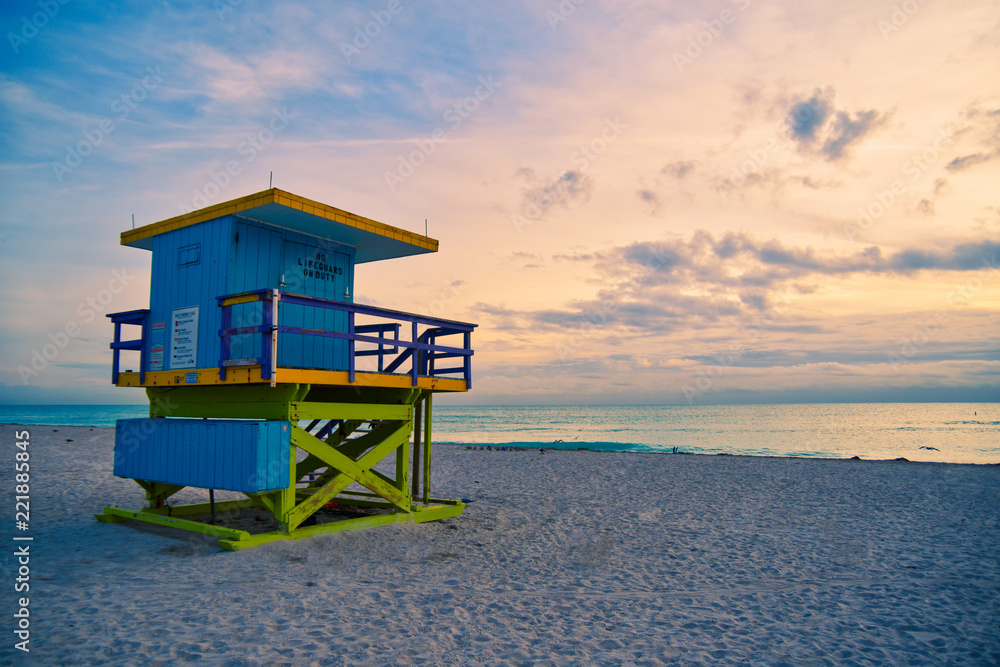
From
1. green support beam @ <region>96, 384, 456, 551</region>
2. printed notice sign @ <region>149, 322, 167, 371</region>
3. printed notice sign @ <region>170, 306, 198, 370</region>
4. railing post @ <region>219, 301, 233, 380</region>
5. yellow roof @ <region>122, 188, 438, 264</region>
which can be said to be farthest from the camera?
printed notice sign @ <region>149, 322, 167, 371</region>

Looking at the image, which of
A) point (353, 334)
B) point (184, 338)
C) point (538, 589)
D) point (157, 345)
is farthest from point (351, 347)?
point (538, 589)

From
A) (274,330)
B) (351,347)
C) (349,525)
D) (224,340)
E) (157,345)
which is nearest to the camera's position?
(274,330)

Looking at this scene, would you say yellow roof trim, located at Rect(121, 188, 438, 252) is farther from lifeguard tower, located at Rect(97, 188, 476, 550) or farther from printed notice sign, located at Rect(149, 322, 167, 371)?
printed notice sign, located at Rect(149, 322, 167, 371)

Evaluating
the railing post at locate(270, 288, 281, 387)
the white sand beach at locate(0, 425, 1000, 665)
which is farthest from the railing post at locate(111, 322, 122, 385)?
the railing post at locate(270, 288, 281, 387)

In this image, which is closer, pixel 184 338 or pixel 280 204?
pixel 280 204

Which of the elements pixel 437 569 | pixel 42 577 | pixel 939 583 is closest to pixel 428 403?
pixel 437 569

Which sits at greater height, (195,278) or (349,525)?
(195,278)

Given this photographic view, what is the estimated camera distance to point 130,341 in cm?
985

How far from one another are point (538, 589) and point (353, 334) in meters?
4.10

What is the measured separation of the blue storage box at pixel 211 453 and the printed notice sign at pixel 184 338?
876mm

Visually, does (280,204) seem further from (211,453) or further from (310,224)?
(211,453)

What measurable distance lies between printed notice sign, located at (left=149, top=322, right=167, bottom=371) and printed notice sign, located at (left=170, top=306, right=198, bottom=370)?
0.27m

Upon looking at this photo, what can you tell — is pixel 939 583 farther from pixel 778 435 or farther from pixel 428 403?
pixel 778 435

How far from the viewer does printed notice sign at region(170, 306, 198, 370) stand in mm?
9086
